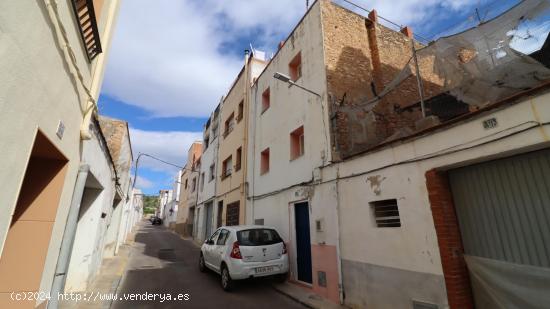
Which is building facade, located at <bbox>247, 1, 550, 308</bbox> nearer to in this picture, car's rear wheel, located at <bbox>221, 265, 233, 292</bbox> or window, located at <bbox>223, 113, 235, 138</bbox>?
car's rear wheel, located at <bbox>221, 265, 233, 292</bbox>

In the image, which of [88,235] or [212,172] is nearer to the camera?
[88,235]

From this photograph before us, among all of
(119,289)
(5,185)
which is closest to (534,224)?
(5,185)

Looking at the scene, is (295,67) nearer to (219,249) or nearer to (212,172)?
(219,249)

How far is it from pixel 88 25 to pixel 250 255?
5.85 m

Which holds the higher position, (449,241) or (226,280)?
(449,241)

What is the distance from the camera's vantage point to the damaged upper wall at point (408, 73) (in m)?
4.41

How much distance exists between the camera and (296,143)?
931cm

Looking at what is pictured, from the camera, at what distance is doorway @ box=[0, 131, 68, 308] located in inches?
125

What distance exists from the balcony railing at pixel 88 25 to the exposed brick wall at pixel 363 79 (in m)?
5.37

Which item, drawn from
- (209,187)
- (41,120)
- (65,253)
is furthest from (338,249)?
(209,187)

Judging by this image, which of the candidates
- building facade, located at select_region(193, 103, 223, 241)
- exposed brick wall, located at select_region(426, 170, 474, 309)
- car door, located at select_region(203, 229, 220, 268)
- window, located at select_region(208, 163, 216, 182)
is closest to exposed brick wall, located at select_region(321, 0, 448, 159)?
exposed brick wall, located at select_region(426, 170, 474, 309)

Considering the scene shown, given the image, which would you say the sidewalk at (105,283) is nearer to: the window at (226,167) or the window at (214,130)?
the window at (226,167)

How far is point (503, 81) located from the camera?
443 cm

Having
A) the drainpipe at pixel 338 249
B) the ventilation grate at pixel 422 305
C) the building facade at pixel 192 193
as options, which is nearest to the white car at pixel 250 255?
the drainpipe at pixel 338 249
